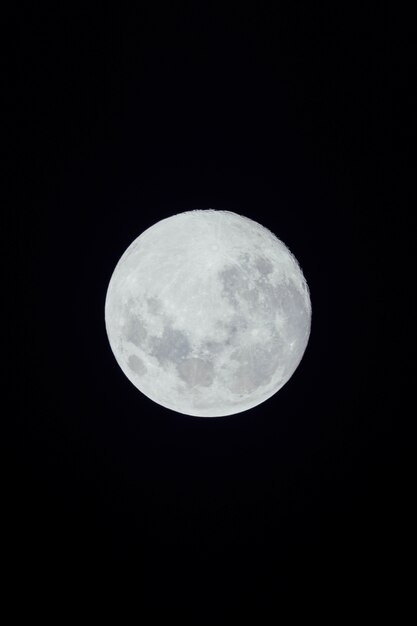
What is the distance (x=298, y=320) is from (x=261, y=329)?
0.47 m

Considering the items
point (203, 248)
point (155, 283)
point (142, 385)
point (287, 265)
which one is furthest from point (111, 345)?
point (287, 265)

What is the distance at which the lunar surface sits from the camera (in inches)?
215

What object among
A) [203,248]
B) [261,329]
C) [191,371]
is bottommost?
[191,371]

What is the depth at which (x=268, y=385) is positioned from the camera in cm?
592

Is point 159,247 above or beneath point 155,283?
above

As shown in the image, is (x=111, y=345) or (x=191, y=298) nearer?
(x=191, y=298)

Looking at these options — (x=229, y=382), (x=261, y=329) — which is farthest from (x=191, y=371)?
(x=261, y=329)

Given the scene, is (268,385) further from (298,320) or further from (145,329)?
(145,329)

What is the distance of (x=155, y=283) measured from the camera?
218 inches

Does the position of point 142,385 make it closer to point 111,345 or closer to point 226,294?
point 111,345

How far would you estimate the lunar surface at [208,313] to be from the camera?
17.9 ft

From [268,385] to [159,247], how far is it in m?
1.56

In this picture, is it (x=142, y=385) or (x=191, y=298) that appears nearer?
(x=191, y=298)

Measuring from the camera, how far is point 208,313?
17.8ft
